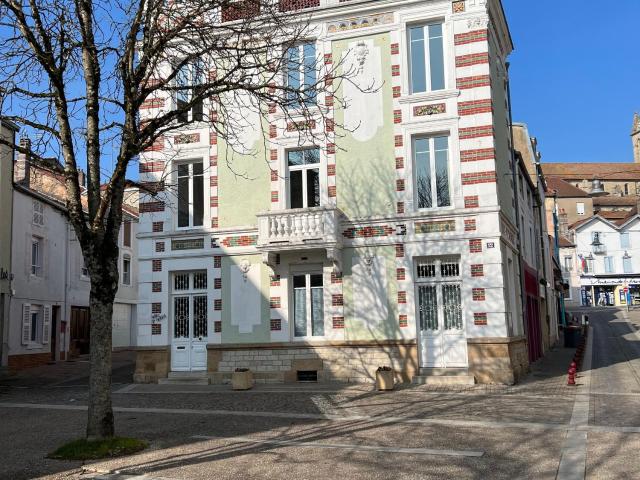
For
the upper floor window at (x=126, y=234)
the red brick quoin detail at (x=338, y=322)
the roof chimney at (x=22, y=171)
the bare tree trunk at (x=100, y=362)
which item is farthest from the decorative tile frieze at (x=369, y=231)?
the upper floor window at (x=126, y=234)

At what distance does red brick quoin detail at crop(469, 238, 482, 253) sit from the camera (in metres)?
15.0

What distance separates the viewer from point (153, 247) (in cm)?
1753

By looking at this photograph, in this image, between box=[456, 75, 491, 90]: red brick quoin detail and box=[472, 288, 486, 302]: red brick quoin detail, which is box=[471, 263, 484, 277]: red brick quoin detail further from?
box=[456, 75, 491, 90]: red brick quoin detail

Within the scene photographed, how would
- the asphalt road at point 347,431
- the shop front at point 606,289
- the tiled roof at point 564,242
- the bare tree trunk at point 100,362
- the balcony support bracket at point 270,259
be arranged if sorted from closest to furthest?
the asphalt road at point 347,431, the bare tree trunk at point 100,362, the balcony support bracket at point 270,259, the shop front at point 606,289, the tiled roof at point 564,242

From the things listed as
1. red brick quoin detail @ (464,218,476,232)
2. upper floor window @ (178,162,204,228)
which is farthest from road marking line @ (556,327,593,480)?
upper floor window @ (178,162,204,228)

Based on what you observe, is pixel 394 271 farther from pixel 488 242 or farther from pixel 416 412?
pixel 416 412

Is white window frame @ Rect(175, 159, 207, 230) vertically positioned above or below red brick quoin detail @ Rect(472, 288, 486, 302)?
above

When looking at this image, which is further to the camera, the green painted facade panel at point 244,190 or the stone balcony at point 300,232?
the green painted facade panel at point 244,190

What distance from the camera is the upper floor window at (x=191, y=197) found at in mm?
17562

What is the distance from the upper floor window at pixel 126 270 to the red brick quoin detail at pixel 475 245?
21116 mm

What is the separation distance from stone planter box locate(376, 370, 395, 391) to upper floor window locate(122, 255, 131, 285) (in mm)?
20502

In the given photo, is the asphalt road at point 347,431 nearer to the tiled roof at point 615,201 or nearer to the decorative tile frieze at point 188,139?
the decorative tile frieze at point 188,139

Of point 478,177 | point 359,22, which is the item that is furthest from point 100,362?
point 359,22

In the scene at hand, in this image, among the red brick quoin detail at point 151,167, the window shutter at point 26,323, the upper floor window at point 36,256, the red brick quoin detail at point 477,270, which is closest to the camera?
the red brick quoin detail at point 477,270
